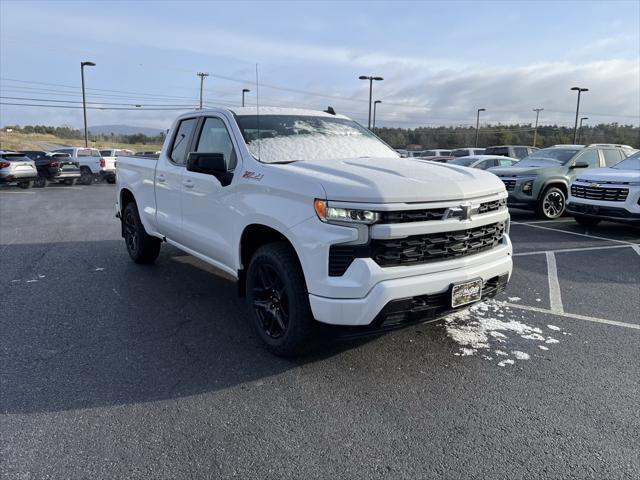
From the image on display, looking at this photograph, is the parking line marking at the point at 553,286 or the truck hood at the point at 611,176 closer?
the parking line marking at the point at 553,286

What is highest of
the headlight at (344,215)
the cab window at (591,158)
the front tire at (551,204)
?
the cab window at (591,158)

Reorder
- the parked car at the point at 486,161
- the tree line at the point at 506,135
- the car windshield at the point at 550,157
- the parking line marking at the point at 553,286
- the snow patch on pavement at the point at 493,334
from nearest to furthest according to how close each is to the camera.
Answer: the snow patch on pavement at the point at 493,334 → the parking line marking at the point at 553,286 → the car windshield at the point at 550,157 → the parked car at the point at 486,161 → the tree line at the point at 506,135

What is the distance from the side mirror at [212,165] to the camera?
3.93 m

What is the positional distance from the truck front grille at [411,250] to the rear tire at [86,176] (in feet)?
84.9

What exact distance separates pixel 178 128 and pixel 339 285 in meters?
3.36

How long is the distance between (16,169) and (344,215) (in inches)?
881

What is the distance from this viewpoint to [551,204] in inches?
459

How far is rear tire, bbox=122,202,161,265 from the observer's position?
6418 mm

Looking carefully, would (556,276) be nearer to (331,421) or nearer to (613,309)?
(613,309)

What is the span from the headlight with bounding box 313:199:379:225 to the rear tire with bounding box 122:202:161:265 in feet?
12.4

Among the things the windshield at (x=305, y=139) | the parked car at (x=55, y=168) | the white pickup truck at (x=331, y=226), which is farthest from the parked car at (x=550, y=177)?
the parked car at (x=55, y=168)

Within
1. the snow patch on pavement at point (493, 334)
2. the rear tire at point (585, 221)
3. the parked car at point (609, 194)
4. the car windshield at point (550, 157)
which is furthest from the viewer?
the car windshield at point (550, 157)

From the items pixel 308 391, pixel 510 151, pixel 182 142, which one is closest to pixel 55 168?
pixel 510 151

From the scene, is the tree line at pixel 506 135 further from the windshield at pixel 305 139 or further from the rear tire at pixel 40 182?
the windshield at pixel 305 139
